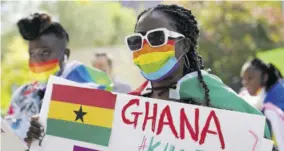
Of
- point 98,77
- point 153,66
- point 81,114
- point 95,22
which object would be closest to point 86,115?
point 81,114

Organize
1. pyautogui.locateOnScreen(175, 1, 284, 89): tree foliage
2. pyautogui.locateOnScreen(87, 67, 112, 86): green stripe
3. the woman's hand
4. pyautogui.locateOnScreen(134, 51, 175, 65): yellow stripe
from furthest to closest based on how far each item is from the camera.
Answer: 1. pyautogui.locateOnScreen(175, 1, 284, 89): tree foliage
2. pyautogui.locateOnScreen(87, 67, 112, 86): green stripe
3. the woman's hand
4. pyautogui.locateOnScreen(134, 51, 175, 65): yellow stripe

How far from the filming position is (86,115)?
2.79 metres

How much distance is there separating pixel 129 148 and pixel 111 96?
0.75ft

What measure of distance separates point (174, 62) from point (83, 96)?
40 cm

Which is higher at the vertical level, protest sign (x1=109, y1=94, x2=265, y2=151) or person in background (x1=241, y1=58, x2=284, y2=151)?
protest sign (x1=109, y1=94, x2=265, y2=151)

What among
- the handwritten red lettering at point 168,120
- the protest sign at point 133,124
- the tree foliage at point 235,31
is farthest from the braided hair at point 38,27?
the tree foliage at point 235,31

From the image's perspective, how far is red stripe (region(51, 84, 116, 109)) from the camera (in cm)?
276

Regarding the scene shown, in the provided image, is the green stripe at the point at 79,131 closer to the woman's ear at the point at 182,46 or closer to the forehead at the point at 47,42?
the woman's ear at the point at 182,46

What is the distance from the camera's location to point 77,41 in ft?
110

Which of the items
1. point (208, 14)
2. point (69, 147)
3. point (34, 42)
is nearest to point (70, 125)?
point (69, 147)

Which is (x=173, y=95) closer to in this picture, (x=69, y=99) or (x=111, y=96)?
(x=111, y=96)

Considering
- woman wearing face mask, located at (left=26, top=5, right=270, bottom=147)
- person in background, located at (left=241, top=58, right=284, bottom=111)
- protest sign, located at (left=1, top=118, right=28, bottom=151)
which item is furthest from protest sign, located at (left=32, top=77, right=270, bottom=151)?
person in background, located at (left=241, top=58, right=284, bottom=111)

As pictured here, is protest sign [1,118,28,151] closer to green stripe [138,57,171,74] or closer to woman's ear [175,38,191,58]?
green stripe [138,57,171,74]

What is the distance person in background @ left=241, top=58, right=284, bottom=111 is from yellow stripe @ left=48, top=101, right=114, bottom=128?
3059 millimetres
